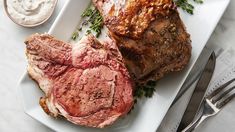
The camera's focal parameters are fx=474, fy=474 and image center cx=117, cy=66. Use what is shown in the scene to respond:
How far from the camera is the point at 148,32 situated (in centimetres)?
275

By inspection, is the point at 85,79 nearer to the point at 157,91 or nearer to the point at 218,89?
the point at 157,91

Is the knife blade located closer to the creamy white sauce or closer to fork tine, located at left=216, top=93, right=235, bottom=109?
fork tine, located at left=216, top=93, right=235, bottom=109

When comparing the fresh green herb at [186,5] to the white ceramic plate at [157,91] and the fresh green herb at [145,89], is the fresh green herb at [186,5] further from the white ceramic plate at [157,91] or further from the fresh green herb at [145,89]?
the fresh green herb at [145,89]

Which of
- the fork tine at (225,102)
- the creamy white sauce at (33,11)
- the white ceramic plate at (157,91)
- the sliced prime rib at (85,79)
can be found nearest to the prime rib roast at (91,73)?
the sliced prime rib at (85,79)

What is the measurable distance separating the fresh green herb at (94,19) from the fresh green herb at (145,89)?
1.50 feet

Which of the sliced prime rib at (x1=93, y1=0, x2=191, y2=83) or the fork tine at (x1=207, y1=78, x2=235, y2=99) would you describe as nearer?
the sliced prime rib at (x1=93, y1=0, x2=191, y2=83)

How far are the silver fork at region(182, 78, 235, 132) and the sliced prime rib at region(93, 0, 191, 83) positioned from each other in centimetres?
42

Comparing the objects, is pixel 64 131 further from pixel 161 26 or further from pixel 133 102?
pixel 161 26

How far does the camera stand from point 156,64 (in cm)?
284

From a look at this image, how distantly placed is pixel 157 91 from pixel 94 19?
2.13 ft

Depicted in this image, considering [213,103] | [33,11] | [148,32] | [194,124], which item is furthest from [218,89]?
[33,11]

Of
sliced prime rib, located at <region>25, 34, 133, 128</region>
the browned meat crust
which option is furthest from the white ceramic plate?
the browned meat crust

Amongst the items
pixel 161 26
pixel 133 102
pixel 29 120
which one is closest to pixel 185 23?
pixel 161 26

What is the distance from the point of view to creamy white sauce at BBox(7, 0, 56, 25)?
3.30 metres
